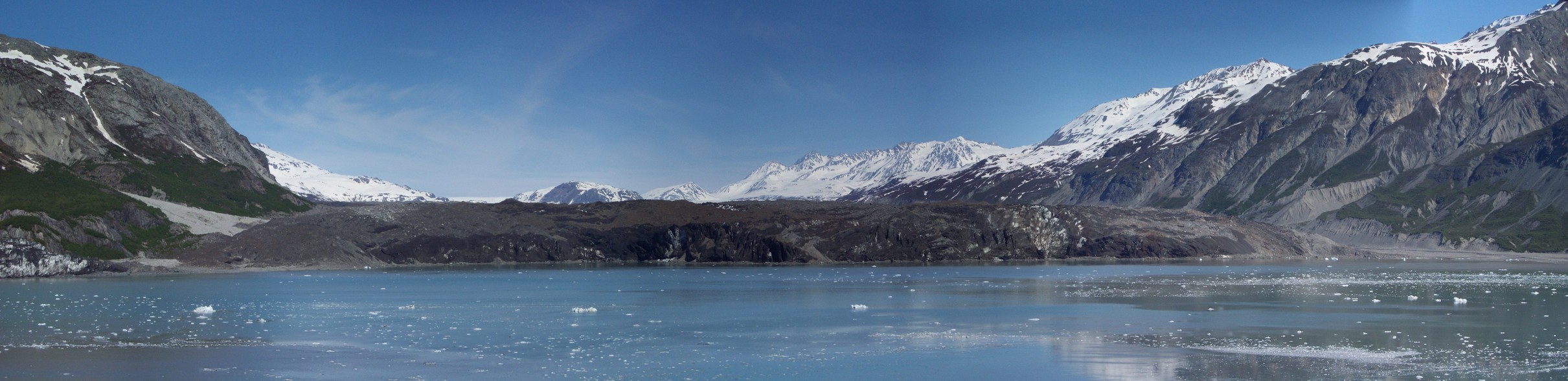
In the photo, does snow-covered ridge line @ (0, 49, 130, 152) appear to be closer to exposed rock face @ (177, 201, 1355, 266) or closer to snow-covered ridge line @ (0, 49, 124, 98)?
snow-covered ridge line @ (0, 49, 124, 98)

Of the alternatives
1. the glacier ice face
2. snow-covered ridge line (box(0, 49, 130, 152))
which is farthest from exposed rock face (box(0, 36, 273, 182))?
the glacier ice face

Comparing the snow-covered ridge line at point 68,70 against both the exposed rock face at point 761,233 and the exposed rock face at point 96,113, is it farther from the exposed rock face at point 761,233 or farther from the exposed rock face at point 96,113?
the exposed rock face at point 761,233

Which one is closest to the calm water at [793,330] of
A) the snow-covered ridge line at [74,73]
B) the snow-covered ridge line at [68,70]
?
the snow-covered ridge line at [74,73]

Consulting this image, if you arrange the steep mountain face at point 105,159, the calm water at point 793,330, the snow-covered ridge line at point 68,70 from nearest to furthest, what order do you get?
the calm water at point 793,330 < the steep mountain face at point 105,159 < the snow-covered ridge line at point 68,70

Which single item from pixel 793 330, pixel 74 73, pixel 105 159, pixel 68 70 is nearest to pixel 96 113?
pixel 74 73

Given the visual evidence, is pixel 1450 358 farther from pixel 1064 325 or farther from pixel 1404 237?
pixel 1404 237

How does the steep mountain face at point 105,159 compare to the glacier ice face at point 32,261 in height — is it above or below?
above

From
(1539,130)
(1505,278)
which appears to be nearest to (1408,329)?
(1505,278)
